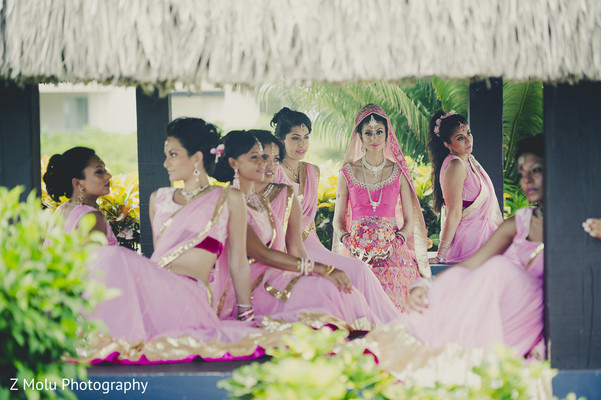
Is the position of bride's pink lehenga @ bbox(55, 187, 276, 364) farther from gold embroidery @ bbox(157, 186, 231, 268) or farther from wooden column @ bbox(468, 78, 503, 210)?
wooden column @ bbox(468, 78, 503, 210)

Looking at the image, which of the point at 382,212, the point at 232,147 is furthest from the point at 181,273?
the point at 382,212

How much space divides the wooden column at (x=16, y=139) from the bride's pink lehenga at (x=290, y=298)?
1422mm

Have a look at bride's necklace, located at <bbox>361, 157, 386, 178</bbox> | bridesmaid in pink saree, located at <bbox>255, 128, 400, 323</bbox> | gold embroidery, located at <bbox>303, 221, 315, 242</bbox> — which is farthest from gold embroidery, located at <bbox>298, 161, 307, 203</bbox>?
bridesmaid in pink saree, located at <bbox>255, 128, 400, 323</bbox>

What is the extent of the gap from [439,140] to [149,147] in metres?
2.71

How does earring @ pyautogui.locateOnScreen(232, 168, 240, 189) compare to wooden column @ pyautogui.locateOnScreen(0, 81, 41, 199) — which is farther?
earring @ pyautogui.locateOnScreen(232, 168, 240, 189)

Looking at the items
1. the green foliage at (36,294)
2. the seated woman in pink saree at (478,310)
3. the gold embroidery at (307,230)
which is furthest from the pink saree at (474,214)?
the green foliage at (36,294)

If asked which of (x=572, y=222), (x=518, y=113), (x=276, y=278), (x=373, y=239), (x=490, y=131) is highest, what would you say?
(x=518, y=113)

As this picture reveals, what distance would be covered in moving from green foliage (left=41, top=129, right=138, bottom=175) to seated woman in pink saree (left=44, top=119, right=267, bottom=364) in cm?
1881

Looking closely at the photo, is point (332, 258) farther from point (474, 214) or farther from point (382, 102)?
point (382, 102)

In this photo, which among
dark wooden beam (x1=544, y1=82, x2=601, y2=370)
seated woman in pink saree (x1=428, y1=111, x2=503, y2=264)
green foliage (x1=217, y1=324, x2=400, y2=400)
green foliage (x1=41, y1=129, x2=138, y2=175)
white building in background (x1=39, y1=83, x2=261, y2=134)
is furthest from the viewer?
white building in background (x1=39, y1=83, x2=261, y2=134)

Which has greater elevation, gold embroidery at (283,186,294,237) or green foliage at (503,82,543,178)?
green foliage at (503,82,543,178)

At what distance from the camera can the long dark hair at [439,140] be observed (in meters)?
7.02

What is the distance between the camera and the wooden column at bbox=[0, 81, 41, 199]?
13.0 feet

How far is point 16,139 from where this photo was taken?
398 centimetres
